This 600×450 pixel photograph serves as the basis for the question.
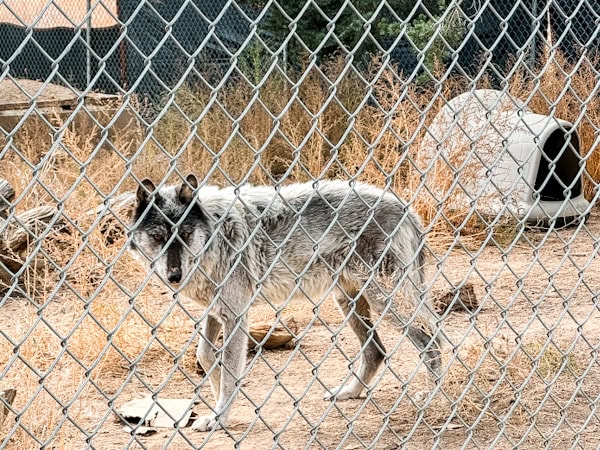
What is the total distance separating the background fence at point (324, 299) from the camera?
2980 mm

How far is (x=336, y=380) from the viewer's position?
5.75 meters

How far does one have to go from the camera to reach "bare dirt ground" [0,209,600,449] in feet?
13.2

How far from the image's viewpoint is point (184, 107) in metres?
11.6

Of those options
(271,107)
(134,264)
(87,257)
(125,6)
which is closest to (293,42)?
(271,107)

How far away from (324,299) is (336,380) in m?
2.20

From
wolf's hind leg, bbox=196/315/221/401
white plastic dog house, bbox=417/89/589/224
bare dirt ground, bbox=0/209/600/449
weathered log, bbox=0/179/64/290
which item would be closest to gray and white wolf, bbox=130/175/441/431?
wolf's hind leg, bbox=196/315/221/401

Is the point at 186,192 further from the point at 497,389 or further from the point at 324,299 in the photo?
the point at 497,389

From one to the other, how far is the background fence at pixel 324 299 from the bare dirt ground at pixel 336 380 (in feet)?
0.07

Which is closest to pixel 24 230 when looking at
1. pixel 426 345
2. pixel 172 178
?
pixel 172 178

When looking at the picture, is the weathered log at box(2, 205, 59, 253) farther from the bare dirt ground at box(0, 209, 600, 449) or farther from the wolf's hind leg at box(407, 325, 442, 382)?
the wolf's hind leg at box(407, 325, 442, 382)

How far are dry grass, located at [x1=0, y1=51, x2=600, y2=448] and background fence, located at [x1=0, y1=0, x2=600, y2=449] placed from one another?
0.08 feet

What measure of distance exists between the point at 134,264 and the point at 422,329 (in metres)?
2.98

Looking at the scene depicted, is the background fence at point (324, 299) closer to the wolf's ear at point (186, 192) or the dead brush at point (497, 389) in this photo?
the dead brush at point (497, 389)

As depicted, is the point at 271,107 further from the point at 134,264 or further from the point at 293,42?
the point at 134,264
